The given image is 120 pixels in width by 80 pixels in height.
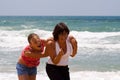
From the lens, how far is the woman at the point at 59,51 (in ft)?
14.1

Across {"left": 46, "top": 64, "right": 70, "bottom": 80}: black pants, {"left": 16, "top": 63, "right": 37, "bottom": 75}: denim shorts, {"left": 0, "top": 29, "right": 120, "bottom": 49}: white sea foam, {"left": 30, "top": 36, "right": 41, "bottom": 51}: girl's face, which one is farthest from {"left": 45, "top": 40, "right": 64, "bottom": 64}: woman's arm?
{"left": 0, "top": 29, "right": 120, "bottom": 49}: white sea foam

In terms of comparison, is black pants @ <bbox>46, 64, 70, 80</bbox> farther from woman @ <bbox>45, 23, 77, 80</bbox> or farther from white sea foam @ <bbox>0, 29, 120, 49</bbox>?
white sea foam @ <bbox>0, 29, 120, 49</bbox>

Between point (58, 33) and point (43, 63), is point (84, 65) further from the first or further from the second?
point (58, 33)

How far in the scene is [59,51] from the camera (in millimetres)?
4316

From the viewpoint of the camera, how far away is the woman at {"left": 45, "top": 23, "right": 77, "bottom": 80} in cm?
431

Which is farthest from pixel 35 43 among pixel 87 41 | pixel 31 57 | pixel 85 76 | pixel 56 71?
pixel 87 41

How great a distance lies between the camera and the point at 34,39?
4.83 metres

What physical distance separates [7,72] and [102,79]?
254 centimetres

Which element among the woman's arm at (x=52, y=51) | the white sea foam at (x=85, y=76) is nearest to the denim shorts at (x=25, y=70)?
the woman's arm at (x=52, y=51)

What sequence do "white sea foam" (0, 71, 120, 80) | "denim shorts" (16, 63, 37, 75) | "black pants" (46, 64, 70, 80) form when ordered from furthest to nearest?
"white sea foam" (0, 71, 120, 80), "denim shorts" (16, 63, 37, 75), "black pants" (46, 64, 70, 80)

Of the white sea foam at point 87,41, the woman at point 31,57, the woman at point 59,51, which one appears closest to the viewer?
the woman at point 59,51

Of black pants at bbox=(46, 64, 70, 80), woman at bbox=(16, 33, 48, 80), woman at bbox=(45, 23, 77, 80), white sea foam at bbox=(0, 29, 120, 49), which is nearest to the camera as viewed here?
woman at bbox=(45, 23, 77, 80)

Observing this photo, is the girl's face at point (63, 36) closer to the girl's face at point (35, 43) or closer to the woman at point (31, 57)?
the woman at point (31, 57)

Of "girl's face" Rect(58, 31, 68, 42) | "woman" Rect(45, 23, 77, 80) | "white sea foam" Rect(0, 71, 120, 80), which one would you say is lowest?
"white sea foam" Rect(0, 71, 120, 80)
